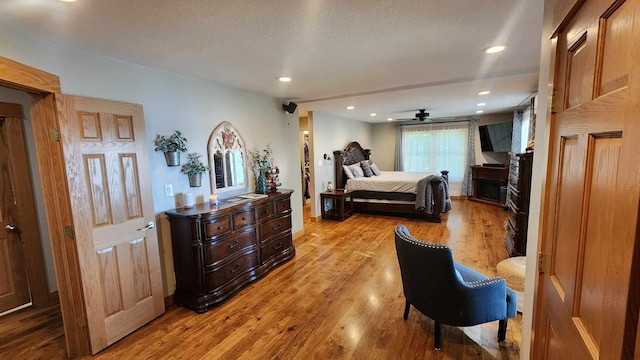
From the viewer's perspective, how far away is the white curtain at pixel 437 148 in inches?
303

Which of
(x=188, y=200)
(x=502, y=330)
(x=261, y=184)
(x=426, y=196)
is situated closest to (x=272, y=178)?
(x=261, y=184)

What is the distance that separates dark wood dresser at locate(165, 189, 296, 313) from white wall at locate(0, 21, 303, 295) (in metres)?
0.18

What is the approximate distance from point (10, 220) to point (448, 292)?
386cm

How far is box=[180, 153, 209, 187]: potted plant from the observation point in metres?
2.84

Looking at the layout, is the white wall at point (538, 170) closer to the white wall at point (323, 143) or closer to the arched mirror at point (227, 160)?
the arched mirror at point (227, 160)

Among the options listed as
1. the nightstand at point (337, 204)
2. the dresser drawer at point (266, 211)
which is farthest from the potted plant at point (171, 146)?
the nightstand at point (337, 204)

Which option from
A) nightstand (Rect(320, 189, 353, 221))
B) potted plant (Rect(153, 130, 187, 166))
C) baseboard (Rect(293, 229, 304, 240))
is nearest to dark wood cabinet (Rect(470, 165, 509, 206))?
nightstand (Rect(320, 189, 353, 221))

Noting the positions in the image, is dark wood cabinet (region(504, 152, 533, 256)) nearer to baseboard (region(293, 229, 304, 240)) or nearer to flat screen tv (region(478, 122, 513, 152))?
baseboard (region(293, 229, 304, 240))

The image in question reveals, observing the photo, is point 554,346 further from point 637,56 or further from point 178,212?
point 178,212

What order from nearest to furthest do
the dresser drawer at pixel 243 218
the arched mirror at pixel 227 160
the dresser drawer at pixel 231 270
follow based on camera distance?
the dresser drawer at pixel 231 270
the dresser drawer at pixel 243 218
the arched mirror at pixel 227 160

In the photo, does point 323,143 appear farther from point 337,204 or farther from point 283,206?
point 283,206

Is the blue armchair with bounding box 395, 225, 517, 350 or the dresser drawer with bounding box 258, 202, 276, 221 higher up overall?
the dresser drawer with bounding box 258, 202, 276, 221

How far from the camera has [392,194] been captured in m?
5.82

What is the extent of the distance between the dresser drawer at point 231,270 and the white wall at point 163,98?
45cm
